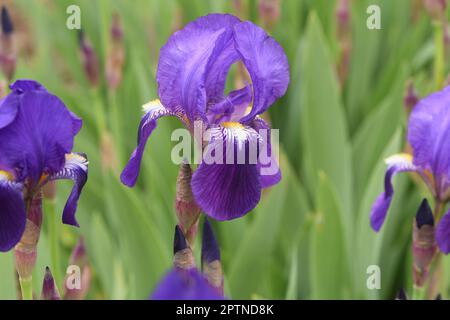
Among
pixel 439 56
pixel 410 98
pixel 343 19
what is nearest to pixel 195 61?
pixel 410 98

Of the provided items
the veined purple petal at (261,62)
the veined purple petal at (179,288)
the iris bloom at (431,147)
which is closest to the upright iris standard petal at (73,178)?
the veined purple petal at (261,62)

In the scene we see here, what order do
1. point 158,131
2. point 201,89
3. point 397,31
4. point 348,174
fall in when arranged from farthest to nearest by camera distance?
point 397,31
point 158,131
point 348,174
point 201,89

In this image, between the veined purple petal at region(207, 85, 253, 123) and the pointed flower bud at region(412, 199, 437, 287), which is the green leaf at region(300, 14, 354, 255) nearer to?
the pointed flower bud at region(412, 199, 437, 287)

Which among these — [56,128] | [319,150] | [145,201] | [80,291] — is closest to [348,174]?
[319,150]

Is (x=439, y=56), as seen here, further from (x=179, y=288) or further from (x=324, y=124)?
(x=179, y=288)

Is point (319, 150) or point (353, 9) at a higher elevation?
point (353, 9)

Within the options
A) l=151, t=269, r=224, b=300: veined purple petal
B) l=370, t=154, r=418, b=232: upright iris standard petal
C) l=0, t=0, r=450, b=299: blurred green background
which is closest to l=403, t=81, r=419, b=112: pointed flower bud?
l=0, t=0, r=450, b=299: blurred green background
